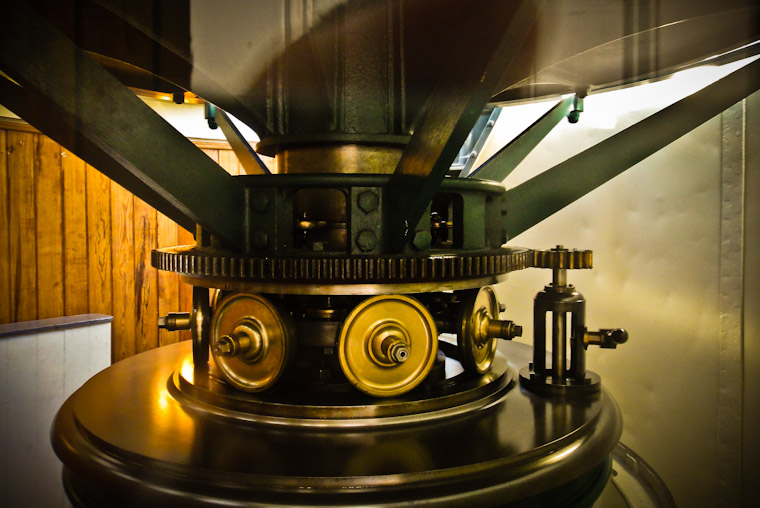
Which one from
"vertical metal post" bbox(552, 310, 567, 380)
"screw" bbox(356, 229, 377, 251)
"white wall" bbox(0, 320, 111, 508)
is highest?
"screw" bbox(356, 229, 377, 251)

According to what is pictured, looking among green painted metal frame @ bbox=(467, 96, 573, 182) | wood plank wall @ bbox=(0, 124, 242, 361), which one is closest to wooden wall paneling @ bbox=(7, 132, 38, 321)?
wood plank wall @ bbox=(0, 124, 242, 361)

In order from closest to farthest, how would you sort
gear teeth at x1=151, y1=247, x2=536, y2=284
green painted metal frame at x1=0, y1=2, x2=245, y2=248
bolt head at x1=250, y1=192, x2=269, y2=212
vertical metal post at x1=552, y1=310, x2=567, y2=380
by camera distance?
1. green painted metal frame at x1=0, y1=2, x2=245, y2=248
2. gear teeth at x1=151, y1=247, x2=536, y2=284
3. bolt head at x1=250, y1=192, x2=269, y2=212
4. vertical metal post at x1=552, y1=310, x2=567, y2=380

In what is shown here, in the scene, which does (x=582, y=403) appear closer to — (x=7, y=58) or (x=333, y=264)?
(x=333, y=264)

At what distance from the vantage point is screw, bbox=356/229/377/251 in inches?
57.4

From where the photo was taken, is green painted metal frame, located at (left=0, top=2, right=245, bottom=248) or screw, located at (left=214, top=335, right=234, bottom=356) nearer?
green painted metal frame, located at (left=0, top=2, right=245, bottom=248)

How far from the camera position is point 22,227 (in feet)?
11.3

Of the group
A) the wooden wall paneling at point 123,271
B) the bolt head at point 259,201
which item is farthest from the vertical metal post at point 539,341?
the wooden wall paneling at point 123,271

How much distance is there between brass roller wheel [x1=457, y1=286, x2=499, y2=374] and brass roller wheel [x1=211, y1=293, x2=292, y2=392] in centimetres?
53

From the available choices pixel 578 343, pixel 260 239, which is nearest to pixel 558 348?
pixel 578 343

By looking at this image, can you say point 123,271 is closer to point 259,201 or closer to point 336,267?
point 259,201

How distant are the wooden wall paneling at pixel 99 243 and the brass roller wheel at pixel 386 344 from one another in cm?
294

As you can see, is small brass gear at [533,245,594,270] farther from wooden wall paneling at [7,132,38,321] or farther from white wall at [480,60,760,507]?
wooden wall paneling at [7,132,38,321]

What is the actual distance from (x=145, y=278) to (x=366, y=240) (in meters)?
3.05

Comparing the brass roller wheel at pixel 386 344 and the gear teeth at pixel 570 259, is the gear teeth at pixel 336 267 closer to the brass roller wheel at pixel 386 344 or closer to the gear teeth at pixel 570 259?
the brass roller wheel at pixel 386 344
